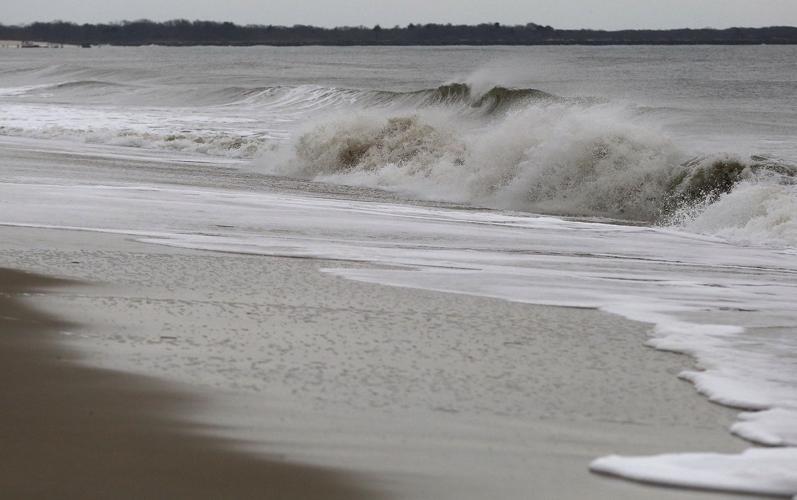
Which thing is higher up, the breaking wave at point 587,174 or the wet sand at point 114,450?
the wet sand at point 114,450

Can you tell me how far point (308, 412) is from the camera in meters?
4.38

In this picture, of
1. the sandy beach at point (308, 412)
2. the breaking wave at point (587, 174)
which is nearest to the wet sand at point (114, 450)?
the sandy beach at point (308, 412)

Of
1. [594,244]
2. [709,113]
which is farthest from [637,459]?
[709,113]

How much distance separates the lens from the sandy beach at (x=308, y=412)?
3.63 m

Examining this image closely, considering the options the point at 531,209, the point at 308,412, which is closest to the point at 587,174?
the point at 531,209

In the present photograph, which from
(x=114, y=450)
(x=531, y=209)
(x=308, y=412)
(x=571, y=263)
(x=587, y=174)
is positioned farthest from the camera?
(x=587, y=174)

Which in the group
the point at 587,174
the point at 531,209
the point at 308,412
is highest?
the point at 308,412

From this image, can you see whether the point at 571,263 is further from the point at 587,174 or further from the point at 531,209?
the point at 587,174

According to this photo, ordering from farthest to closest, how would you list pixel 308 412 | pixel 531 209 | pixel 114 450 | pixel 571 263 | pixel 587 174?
pixel 587 174 < pixel 531 209 < pixel 571 263 < pixel 308 412 < pixel 114 450

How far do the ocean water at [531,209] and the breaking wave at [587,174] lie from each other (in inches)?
1.3

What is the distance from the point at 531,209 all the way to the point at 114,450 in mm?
10160

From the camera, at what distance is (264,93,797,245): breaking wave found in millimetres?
12602

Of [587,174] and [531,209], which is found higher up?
[587,174]

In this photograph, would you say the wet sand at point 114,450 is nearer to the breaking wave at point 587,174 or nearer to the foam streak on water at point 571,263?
the foam streak on water at point 571,263
